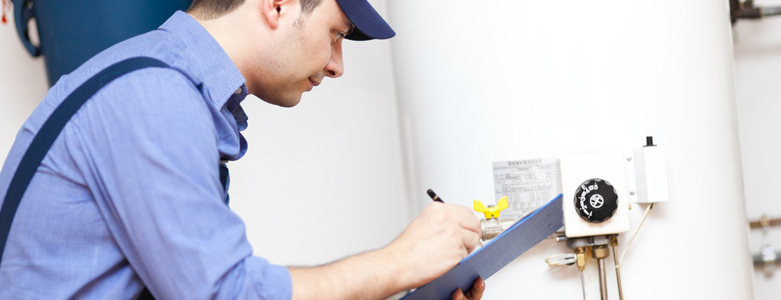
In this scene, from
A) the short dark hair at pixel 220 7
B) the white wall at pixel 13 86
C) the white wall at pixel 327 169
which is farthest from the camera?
the white wall at pixel 327 169

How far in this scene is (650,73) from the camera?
849 mm

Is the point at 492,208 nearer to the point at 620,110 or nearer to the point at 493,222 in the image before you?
the point at 493,222

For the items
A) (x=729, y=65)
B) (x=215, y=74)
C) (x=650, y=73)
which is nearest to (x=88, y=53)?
(x=215, y=74)

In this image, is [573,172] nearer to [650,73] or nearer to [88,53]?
[650,73]

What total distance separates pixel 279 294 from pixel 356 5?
0.40 m

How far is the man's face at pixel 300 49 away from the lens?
697 mm

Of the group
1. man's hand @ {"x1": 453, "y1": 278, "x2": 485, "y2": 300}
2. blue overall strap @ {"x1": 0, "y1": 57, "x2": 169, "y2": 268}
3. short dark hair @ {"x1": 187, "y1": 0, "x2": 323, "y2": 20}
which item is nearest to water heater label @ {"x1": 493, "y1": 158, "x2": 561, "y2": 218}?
man's hand @ {"x1": 453, "y1": 278, "x2": 485, "y2": 300}

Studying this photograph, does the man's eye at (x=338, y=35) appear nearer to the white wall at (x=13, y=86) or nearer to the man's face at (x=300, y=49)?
the man's face at (x=300, y=49)

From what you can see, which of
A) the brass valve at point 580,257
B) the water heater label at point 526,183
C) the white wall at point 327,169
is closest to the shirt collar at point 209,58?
the water heater label at point 526,183

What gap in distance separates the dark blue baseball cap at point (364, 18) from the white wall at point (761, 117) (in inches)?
41.6

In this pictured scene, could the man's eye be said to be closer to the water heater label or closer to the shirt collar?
the shirt collar

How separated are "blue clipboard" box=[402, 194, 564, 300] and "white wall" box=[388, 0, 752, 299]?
9 centimetres

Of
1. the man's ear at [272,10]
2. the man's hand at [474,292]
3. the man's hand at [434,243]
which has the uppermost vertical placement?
the man's ear at [272,10]

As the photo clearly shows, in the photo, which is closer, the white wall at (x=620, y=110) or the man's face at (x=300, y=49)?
the man's face at (x=300, y=49)
